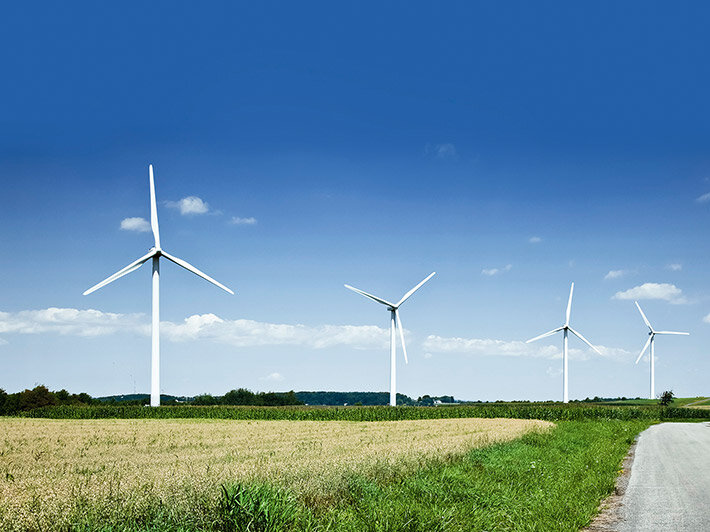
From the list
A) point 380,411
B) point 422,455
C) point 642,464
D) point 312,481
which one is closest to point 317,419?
point 380,411

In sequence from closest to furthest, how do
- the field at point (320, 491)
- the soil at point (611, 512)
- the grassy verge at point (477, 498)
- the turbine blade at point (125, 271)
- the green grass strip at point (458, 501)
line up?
the field at point (320, 491)
the green grass strip at point (458, 501)
the grassy verge at point (477, 498)
the soil at point (611, 512)
the turbine blade at point (125, 271)

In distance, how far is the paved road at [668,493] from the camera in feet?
43.0

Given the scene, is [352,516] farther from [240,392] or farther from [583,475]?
[240,392]

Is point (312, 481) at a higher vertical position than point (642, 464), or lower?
higher

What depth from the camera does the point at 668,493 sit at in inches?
677

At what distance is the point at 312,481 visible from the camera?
500 inches

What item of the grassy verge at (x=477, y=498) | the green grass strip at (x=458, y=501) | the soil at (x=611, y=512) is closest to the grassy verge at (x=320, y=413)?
the grassy verge at (x=477, y=498)

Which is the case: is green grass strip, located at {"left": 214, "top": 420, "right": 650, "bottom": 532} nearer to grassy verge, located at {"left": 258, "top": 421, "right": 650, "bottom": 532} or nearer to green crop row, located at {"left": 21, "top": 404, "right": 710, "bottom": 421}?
grassy verge, located at {"left": 258, "top": 421, "right": 650, "bottom": 532}

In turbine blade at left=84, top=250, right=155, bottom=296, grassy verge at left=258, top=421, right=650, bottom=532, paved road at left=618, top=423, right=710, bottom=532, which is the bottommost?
paved road at left=618, top=423, right=710, bottom=532

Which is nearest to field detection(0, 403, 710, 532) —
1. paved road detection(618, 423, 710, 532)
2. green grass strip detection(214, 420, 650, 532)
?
green grass strip detection(214, 420, 650, 532)

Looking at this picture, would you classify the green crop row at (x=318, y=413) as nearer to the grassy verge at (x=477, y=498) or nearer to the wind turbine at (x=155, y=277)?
the wind turbine at (x=155, y=277)

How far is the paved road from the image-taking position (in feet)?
43.0

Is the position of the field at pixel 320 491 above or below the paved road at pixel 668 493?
above

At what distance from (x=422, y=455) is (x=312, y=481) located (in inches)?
258
